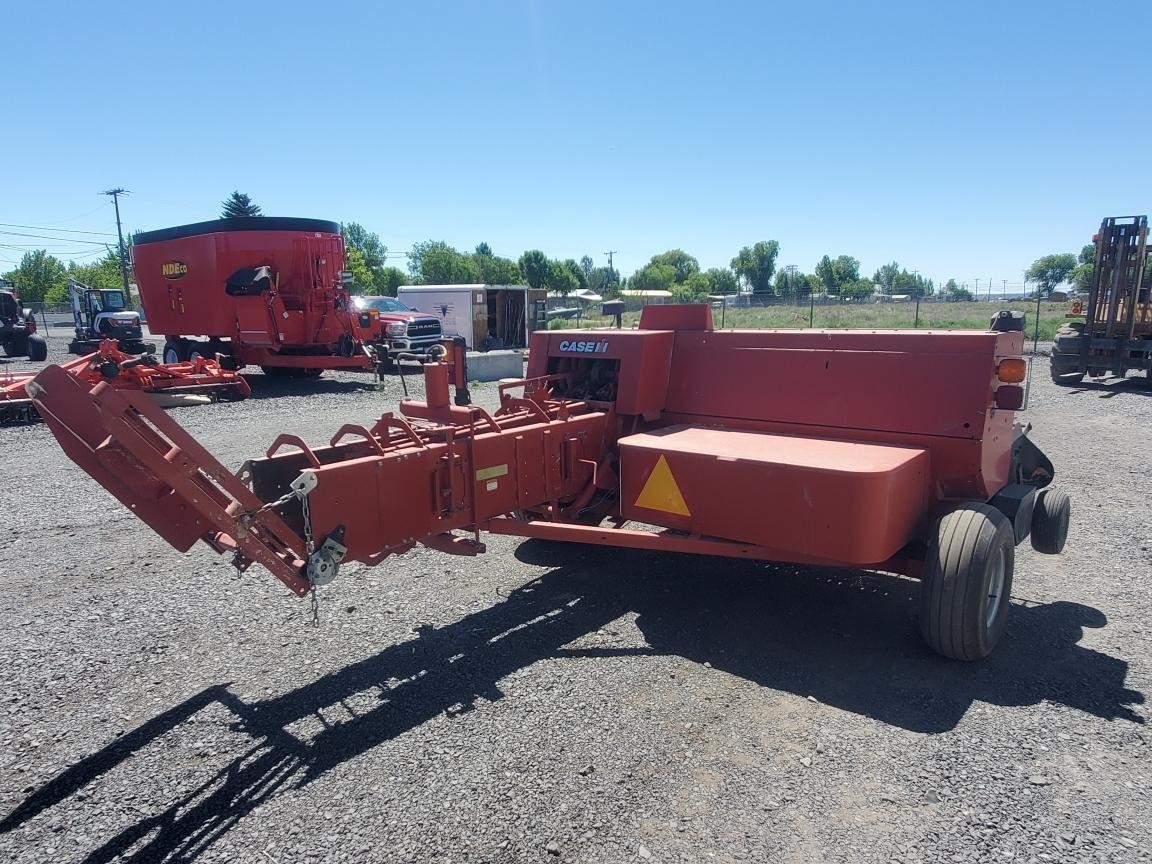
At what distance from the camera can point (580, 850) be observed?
271 centimetres

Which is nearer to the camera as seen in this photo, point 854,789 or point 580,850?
point 580,850

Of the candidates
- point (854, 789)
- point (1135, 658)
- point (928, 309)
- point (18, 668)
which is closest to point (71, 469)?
point (18, 668)

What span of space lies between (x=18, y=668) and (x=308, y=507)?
7.16 feet

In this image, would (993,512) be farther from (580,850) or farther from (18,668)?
(18,668)

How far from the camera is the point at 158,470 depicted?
9.81 feet

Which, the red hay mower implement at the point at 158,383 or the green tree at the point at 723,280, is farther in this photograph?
the green tree at the point at 723,280

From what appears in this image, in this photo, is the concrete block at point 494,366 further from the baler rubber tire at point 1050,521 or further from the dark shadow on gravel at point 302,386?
the baler rubber tire at point 1050,521

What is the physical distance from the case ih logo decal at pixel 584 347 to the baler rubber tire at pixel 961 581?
248 cm

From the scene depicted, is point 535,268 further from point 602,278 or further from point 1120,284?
point 1120,284

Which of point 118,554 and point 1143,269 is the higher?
point 1143,269

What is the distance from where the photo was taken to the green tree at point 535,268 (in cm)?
7644

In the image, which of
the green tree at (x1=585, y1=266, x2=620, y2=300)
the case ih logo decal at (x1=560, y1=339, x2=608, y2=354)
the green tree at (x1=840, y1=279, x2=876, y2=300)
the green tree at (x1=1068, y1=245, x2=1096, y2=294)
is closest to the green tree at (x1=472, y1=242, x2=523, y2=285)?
the green tree at (x1=585, y1=266, x2=620, y2=300)

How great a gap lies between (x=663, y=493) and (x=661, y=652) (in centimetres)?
91

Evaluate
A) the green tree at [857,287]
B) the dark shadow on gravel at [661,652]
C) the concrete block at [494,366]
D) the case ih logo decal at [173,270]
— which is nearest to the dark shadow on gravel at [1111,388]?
the concrete block at [494,366]
